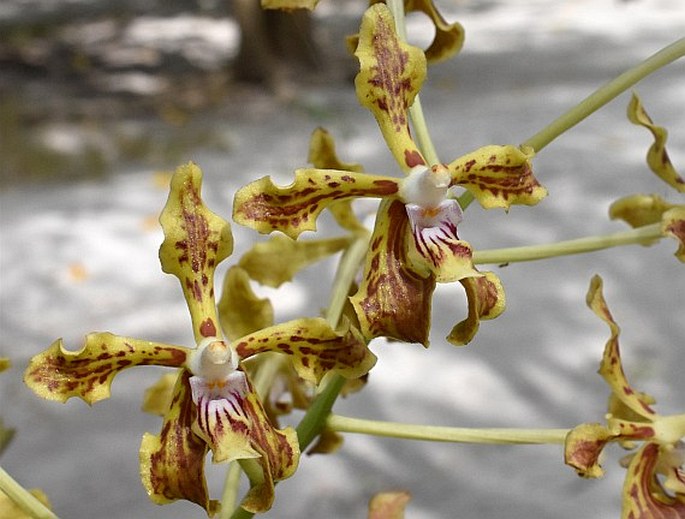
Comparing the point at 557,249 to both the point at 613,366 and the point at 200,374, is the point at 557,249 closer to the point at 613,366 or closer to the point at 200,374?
the point at 613,366

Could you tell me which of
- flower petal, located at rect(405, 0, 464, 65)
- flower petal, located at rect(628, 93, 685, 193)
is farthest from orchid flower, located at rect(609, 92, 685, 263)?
flower petal, located at rect(405, 0, 464, 65)

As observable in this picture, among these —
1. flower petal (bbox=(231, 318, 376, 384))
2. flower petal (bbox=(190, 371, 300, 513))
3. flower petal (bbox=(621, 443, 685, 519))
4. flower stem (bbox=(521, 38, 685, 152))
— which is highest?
flower stem (bbox=(521, 38, 685, 152))

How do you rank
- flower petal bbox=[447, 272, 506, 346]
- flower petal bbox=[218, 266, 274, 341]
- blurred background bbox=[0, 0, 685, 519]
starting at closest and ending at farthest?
1. flower petal bbox=[447, 272, 506, 346]
2. flower petal bbox=[218, 266, 274, 341]
3. blurred background bbox=[0, 0, 685, 519]

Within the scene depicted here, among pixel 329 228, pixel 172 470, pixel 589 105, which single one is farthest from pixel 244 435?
pixel 329 228

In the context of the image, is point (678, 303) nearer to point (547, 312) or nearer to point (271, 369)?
point (547, 312)

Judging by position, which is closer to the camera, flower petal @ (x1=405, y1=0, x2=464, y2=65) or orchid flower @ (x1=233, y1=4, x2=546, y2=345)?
orchid flower @ (x1=233, y1=4, x2=546, y2=345)

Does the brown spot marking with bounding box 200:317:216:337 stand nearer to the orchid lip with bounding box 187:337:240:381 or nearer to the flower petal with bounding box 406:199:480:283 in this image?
the orchid lip with bounding box 187:337:240:381
